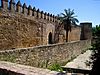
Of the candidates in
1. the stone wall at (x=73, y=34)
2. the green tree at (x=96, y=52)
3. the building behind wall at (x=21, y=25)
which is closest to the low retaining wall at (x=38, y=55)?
the building behind wall at (x=21, y=25)

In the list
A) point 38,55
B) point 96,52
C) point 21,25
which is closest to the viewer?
point 96,52

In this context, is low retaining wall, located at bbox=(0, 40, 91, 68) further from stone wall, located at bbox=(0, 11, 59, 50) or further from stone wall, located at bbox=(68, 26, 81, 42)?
stone wall, located at bbox=(68, 26, 81, 42)

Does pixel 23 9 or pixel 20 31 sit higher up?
pixel 23 9

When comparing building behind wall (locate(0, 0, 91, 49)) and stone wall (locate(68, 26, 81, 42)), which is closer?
building behind wall (locate(0, 0, 91, 49))

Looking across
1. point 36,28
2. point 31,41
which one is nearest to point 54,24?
point 36,28

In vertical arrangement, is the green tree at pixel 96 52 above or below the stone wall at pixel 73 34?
below

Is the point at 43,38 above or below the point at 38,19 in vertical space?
below

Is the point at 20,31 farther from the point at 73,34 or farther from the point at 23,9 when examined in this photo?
the point at 73,34

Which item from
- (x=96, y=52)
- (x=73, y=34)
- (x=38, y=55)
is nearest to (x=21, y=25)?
(x=38, y=55)

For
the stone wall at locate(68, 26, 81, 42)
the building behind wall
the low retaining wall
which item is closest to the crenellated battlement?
the building behind wall

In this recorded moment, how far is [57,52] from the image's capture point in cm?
1004

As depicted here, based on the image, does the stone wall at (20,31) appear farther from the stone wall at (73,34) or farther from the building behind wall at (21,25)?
the stone wall at (73,34)

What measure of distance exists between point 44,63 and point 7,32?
111 inches

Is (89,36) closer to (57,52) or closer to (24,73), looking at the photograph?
(57,52)
